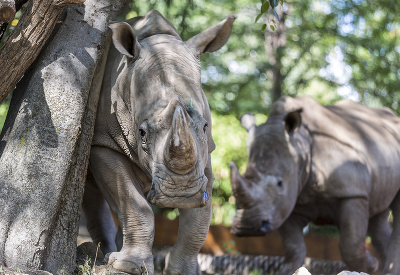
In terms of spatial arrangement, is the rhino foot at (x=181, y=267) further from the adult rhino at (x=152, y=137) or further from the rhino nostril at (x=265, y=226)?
the rhino nostril at (x=265, y=226)

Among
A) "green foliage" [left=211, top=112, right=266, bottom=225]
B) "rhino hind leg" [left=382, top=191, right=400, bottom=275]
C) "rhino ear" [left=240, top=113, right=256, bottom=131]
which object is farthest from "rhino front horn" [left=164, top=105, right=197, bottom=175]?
"green foliage" [left=211, top=112, right=266, bottom=225]

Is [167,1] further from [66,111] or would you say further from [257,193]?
[66,111]

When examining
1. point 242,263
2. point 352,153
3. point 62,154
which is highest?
point 62,154

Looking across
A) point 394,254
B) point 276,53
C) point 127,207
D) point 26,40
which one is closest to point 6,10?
point 26,40

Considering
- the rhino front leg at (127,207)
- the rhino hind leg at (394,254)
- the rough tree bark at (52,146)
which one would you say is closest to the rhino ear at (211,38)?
the rough tree bark at (52,146)

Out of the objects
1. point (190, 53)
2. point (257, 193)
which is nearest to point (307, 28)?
point (257, 193)

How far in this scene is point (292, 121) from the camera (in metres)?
8.48

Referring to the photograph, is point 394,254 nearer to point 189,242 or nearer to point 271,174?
point 271,174

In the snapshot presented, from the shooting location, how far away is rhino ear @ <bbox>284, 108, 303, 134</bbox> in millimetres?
8405

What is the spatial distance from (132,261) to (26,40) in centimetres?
169

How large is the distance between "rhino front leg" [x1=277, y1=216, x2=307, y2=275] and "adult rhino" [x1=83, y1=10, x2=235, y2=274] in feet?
11.2

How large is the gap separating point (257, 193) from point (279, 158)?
59 centimetres

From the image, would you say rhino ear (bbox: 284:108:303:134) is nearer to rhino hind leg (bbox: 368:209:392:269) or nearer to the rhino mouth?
rhino hind leg (bbox: 368:209:392:269)

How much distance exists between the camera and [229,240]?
10.8 m
